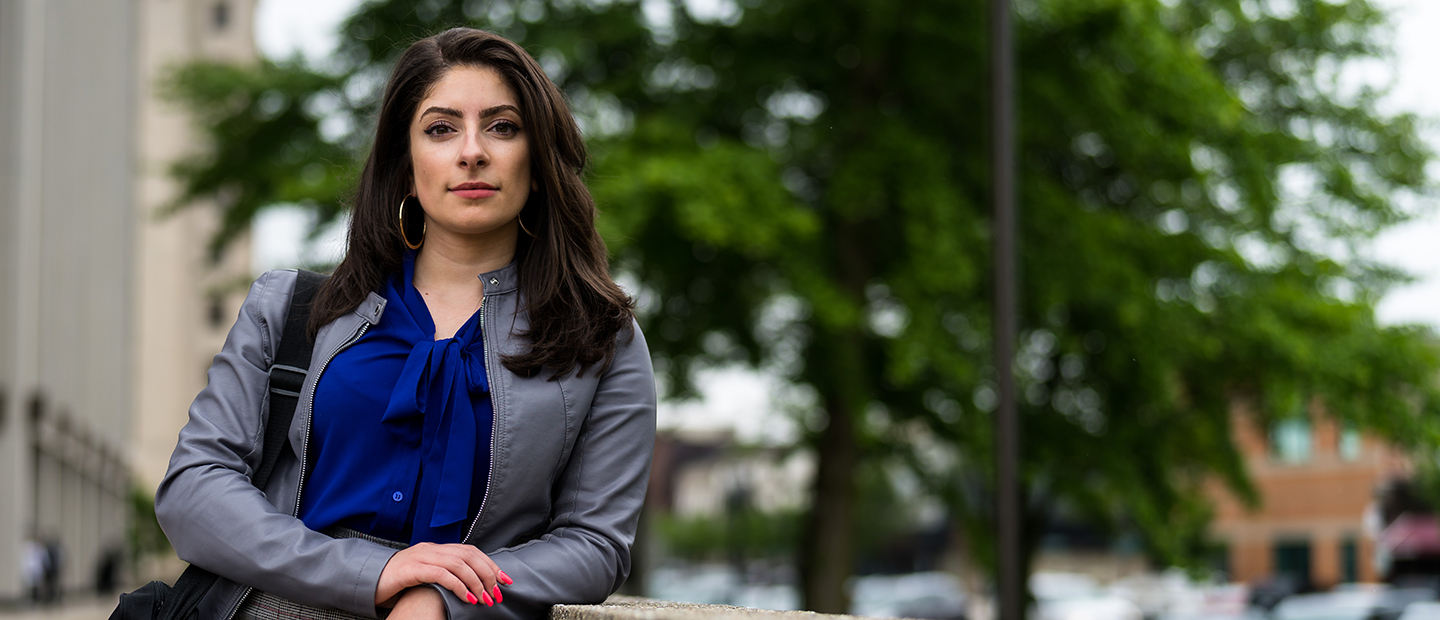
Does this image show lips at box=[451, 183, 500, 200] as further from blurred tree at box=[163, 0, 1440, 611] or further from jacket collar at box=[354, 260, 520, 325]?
blurred tree at box=[163, 0, 1440, 611]

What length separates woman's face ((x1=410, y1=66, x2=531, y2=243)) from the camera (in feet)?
6.86

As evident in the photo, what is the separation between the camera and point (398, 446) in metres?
1.97

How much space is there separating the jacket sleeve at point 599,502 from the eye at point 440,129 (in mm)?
424

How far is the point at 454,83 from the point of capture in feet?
6.92

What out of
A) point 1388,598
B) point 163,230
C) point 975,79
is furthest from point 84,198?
point 1388,598

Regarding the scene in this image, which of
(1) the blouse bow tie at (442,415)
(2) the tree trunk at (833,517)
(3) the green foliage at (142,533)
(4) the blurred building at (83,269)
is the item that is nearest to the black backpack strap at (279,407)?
(1) the blouse bow tie at (442,415)

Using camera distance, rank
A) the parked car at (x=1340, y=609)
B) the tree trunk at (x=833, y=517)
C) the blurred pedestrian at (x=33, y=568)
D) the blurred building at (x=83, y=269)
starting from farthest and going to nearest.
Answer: the blurred building at (x=83, y=269) → the blurred pedestrian at (x=33, y=568) → the parked car at (x=1340, y=609) → the tree trunk at (x=833, y=517)

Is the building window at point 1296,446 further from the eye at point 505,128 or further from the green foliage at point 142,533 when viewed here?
the eye at point 505,128

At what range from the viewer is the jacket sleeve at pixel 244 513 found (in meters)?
1.84

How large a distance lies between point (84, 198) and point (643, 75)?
2533 cm

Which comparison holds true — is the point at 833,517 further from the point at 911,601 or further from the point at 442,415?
the point at 911,601

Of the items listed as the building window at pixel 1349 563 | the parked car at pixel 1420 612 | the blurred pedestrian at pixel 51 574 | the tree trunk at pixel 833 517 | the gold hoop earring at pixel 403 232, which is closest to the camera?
the gold hoop earring at pixel 403 232

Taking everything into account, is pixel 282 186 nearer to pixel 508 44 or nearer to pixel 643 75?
pixel 643 75

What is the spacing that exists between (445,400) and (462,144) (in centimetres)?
41
